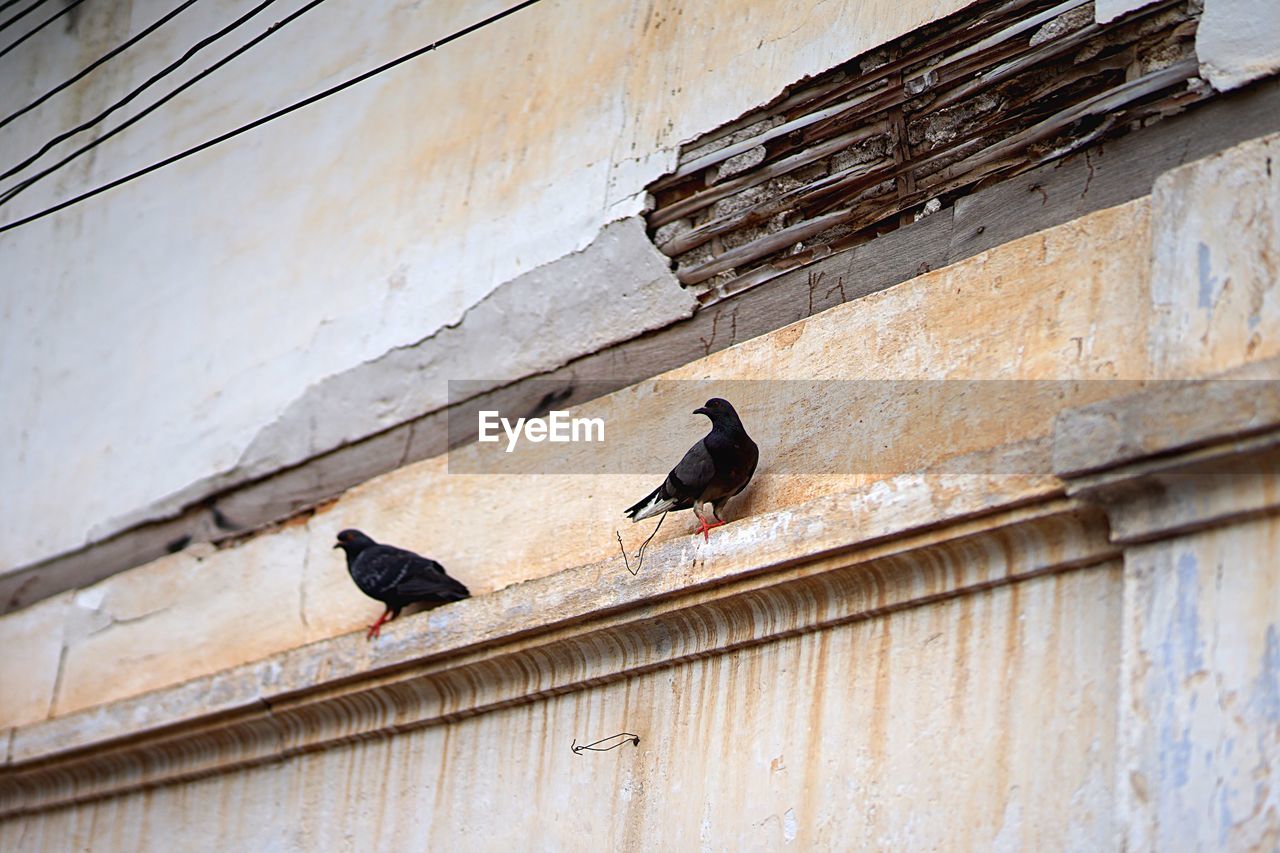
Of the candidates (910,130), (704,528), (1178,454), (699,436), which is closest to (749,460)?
(704,528)

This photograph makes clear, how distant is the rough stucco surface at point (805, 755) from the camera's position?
3.44 metres

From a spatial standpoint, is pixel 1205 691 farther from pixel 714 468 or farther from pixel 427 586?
pixel 427 586

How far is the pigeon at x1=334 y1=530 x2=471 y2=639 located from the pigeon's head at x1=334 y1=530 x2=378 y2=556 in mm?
175

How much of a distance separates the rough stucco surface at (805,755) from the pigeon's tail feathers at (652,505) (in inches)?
16.8

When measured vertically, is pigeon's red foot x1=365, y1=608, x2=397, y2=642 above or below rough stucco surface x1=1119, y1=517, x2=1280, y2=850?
above

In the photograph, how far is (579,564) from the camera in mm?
4734

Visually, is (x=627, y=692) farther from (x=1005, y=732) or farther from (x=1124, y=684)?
(x=1124, y=684)

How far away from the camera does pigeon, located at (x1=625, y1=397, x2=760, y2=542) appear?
4223 millimetres

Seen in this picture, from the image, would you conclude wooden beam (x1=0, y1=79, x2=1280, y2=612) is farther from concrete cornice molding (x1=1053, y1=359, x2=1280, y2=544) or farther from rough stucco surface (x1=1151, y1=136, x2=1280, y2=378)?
concrete cornice molding (x1=1053, y1=359, x2=1280, y2=544)

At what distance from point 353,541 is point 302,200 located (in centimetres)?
156

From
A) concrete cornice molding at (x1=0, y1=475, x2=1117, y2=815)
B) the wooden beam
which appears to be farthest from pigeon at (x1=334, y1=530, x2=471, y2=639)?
the wooden beam

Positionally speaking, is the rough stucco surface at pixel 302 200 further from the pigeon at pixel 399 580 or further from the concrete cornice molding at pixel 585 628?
the concrete cornice molding at pixel 585 628

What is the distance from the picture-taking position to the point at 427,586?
4.89m

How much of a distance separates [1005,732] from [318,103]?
394 cm
